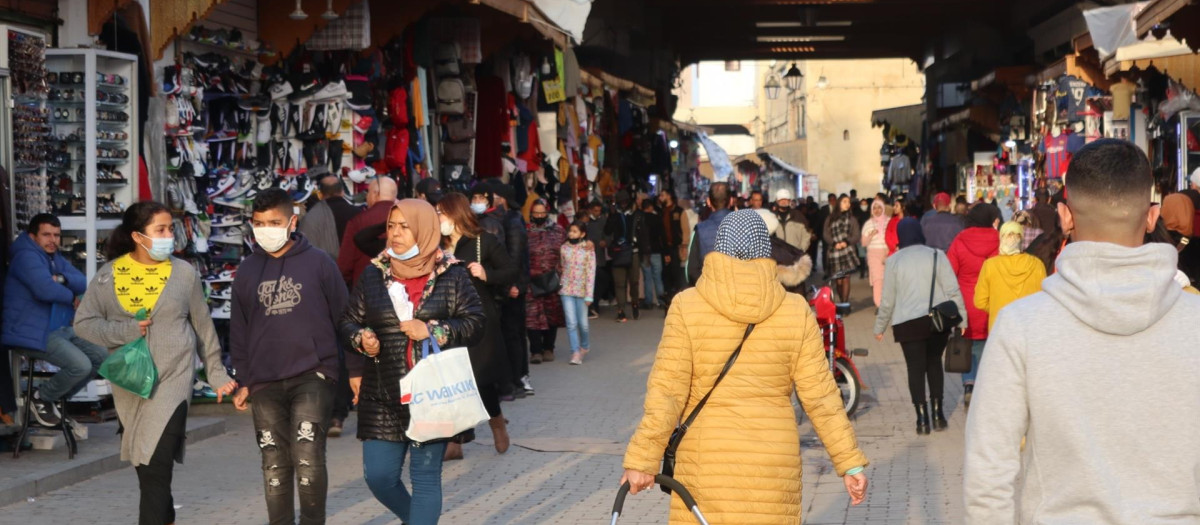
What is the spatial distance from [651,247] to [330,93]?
9162 millimetres

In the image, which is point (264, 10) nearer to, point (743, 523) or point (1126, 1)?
point (743, 523)

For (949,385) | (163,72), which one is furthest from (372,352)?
(949,385)

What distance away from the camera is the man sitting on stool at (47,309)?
31.2 feet

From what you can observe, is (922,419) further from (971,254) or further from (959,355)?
(971,254)

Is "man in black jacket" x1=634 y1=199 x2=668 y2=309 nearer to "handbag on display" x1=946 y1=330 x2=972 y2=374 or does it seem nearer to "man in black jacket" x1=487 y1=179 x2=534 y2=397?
"man in black jacket" x1=487 y1=179 x2=534 y2=397

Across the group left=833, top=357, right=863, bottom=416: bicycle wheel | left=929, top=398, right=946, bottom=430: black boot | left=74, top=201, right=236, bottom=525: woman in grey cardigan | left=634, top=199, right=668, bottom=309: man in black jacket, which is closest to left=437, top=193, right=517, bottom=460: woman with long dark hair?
left=74, top=201, right=236, bottom=525: woman in grey cardigan

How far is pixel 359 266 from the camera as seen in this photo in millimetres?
11234

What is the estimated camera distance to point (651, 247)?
2255 centimetres

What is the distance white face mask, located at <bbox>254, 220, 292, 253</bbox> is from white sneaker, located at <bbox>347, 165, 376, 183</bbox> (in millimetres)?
7498

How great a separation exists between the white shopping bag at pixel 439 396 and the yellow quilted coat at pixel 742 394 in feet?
5.47

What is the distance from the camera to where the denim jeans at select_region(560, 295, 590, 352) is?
1597 cm

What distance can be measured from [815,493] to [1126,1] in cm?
1650

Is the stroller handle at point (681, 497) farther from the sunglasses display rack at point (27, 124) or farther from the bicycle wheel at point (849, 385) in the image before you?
the bicycle wheel at point (849, 385)

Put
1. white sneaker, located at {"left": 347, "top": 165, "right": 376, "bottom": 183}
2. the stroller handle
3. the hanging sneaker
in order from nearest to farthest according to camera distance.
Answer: the stroller handle → the hanging sneaker → white sneaker, located at {"left": 347, "top": 165, "right": 376, "bottom": 183}
